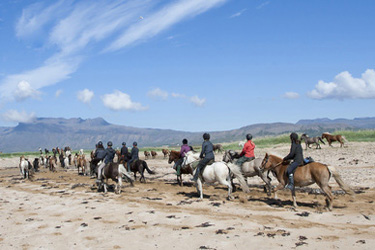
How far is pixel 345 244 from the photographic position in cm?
768

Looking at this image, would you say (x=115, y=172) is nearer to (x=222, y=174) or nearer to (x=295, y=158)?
(x=222, y=174)

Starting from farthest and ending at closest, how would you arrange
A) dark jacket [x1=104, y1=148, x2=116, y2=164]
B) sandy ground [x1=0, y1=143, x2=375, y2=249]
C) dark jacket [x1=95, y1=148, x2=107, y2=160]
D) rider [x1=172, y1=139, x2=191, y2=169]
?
rider [x1=172, y1=139, x2=191, y2=169] → dark jacket [x1=95, y1=148, x2=107, y2=160] → dark jacket [x1=104, y1=148, x2=116, y2=164] → sandy ground [x1=0, y1=143, x2=375, y2=249]

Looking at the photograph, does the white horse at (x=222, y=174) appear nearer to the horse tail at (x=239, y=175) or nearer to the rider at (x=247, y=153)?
the horse tail at (x=239, y=175)

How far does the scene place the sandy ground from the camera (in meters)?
8.37

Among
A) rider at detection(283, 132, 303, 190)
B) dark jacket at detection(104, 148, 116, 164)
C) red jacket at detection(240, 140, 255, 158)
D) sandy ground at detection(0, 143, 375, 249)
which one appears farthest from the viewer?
dark jacket at detection(104, 148, 116, 164)

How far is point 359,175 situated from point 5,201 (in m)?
18.5

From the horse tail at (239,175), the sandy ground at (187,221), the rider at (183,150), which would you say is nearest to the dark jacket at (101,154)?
the sandy ground at (187,221)

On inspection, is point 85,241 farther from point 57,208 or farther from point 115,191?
point 115,191

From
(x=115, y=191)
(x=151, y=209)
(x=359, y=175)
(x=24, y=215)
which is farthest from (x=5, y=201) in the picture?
(x=359, y=175)

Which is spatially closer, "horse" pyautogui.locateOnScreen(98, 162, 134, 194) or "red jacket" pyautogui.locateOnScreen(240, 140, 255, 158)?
"red jacket" pyautogui.locateOnScreen(240, 140, 255, 158)

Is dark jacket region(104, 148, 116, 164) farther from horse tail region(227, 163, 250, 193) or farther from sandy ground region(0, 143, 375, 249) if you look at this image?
horse tail region(227, 163, 250, 193)

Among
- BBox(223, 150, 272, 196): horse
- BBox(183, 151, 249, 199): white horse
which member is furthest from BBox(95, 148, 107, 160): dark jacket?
BBox(223, 150, 272, 196): horse

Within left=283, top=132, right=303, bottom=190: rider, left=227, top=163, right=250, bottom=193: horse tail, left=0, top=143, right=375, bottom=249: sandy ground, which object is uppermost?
left=283, top=132, right=303, bottom=190: rider

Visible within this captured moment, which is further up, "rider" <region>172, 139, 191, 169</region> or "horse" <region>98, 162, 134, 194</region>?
"rider" <region>172, 139, 191, 169</region>
